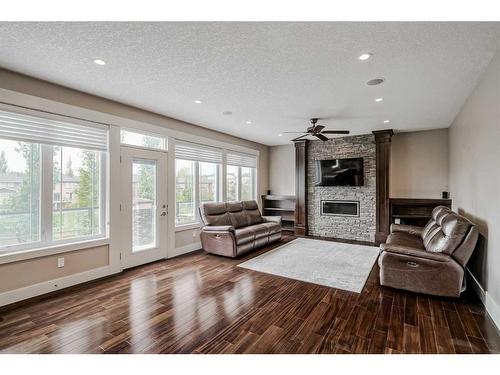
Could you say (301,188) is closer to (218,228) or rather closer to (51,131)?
(218,228)

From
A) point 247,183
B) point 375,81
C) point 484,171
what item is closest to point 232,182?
point 247,183

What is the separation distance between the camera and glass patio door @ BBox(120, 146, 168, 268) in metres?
4.00

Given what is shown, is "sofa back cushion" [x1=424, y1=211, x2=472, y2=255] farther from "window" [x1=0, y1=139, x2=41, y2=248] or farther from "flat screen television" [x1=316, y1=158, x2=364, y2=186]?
"window" [x1=0, y1=139, x2=41, y2=248]

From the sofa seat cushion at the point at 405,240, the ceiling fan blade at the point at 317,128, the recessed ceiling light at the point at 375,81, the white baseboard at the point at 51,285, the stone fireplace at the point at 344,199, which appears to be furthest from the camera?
the stone fireplace at the point at 344,199

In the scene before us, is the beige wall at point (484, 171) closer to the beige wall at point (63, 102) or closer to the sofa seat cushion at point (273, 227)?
the sofa seat cushion at point (273, 227)

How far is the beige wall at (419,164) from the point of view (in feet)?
18.2

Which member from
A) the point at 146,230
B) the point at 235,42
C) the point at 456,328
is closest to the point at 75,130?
the point at 146,230

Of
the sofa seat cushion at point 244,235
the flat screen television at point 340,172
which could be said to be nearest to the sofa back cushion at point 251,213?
the sofa seat cushion at point 244,235

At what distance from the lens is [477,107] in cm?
316

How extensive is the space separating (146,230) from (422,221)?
602 centimetres

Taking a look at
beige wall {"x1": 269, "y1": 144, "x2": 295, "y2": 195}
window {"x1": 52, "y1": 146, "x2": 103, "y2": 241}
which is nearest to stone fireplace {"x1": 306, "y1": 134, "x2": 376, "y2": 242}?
beige wall {"x1": 269, "y1": 144, "x2": 295, "y2": 195}

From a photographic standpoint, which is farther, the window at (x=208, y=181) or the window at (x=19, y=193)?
the window at (x=208, y=181)

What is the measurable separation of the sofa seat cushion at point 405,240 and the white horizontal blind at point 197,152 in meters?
3.96

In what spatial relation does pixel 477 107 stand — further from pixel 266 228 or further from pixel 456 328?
pixel 266 228
